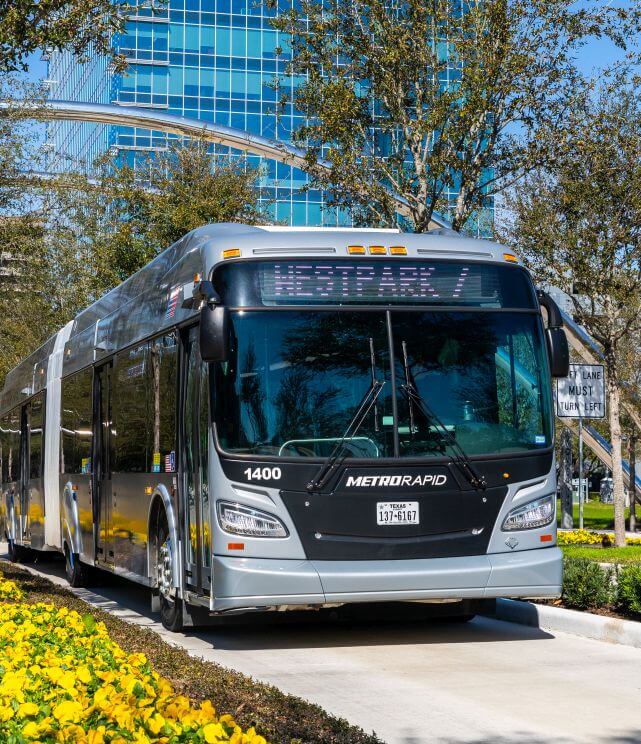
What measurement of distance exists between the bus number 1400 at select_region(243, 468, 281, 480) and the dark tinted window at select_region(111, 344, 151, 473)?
9.10 feet

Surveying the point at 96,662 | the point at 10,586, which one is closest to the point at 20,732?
the point at 96,662

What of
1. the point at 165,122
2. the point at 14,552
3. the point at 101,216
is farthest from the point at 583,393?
the point at 165,122

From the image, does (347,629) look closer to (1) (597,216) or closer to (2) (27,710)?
(2) (27,710)

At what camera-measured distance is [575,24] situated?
20328 mm

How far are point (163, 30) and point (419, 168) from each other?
248 ft

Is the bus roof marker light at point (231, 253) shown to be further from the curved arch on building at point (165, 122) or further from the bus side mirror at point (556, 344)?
the curved arch on building at point (165, 122)

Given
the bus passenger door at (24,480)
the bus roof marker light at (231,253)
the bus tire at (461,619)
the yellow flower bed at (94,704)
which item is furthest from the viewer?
the bus passenger door at (24,480)

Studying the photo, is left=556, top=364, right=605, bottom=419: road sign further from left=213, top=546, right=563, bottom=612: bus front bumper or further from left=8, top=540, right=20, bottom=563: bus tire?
left=213, top=546, right=563, bottom=612: bus front bumper

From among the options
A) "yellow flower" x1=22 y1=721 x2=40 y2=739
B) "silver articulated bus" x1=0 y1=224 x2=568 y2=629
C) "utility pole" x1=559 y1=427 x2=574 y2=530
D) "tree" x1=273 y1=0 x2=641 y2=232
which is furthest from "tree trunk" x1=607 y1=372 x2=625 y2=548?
"yellow flower" x1=22 y1=721 x2=40 y2=739

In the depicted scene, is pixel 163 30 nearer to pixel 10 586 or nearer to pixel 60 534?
pixel 60 534

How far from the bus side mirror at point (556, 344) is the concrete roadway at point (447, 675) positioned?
2257mm

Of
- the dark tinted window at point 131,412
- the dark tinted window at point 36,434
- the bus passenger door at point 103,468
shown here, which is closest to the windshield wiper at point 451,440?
the dark tinted window at point 131,412

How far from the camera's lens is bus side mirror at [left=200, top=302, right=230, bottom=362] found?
10250 millimetres

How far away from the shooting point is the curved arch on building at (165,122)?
34481 millimetres
